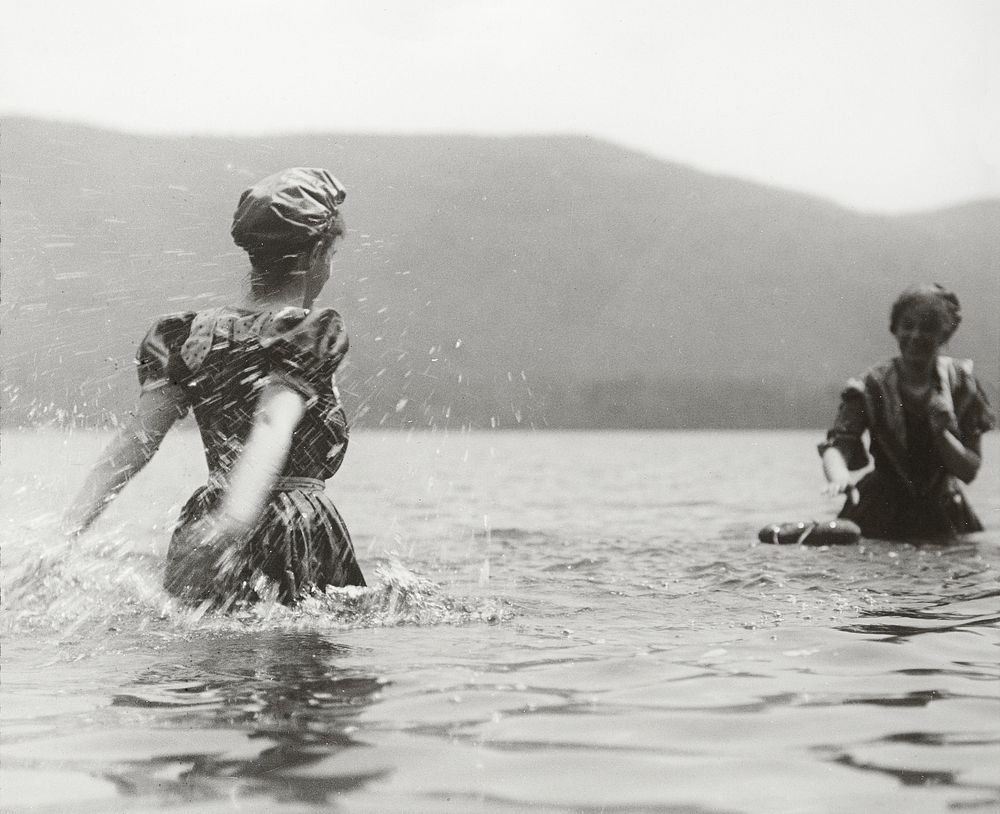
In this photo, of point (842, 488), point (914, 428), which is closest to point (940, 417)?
point (914, 428)

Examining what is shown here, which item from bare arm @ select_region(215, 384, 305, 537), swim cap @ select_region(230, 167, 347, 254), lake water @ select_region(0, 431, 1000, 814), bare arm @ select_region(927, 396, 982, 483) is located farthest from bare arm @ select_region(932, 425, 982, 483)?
bare arm @ select_region(215, 384, 305, 537)

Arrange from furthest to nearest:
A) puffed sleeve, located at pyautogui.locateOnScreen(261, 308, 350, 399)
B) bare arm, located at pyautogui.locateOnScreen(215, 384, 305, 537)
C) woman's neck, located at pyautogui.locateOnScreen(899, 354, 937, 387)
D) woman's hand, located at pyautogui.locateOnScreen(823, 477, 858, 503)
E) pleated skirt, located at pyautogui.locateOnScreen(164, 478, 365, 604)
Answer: woman's neck, located at pyautogui.locateOnScreen(899, 354, 937, 387)
woman's hand, located at pyautogui.locateOnScreen(823, 477, 858, 503)
pleated skirt, located at pyautogui.locateOnScreen(164, 478, 365, 604)
puffed sleeve, located at pyautogui.locateOnScreen(261, 308, 350, 399)
bare arm, located at pyautogui.locateOnScreen(215, 384, 305, 537)

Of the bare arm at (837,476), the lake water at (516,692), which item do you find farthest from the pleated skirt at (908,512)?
the lake water at (516,692)

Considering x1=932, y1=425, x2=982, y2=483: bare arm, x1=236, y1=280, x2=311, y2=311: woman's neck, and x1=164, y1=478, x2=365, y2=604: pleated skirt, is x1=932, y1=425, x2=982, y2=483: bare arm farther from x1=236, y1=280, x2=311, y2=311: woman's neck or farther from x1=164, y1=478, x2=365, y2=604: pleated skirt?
x1=236, y1=280, x2=311, y2=311: woman's neck

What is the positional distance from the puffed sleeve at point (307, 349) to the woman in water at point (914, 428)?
4.85 m

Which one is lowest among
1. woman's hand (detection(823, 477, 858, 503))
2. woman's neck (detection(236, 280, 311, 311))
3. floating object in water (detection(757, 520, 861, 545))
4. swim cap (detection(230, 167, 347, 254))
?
floating object in water (detection(757, 520, 861, 545))

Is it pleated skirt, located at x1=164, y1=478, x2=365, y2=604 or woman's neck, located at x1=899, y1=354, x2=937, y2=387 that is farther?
woman's neck, located at x1=899, y1=354, x2=937, y2=387

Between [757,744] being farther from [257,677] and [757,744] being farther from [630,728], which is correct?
[257,677]

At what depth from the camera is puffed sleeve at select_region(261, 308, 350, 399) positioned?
4.02m

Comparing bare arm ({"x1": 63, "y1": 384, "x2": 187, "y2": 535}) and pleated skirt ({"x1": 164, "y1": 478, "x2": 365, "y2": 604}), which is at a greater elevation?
bare arm ({"x1": 63, "y1": 384, "x2": 187, "y2": 535})

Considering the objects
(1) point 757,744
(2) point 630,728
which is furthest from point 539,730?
(1) point 757,744

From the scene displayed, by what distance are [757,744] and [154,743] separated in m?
1.43

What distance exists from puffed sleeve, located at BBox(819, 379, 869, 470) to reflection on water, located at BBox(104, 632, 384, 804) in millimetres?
5137

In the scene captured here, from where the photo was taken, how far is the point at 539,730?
309 cm
